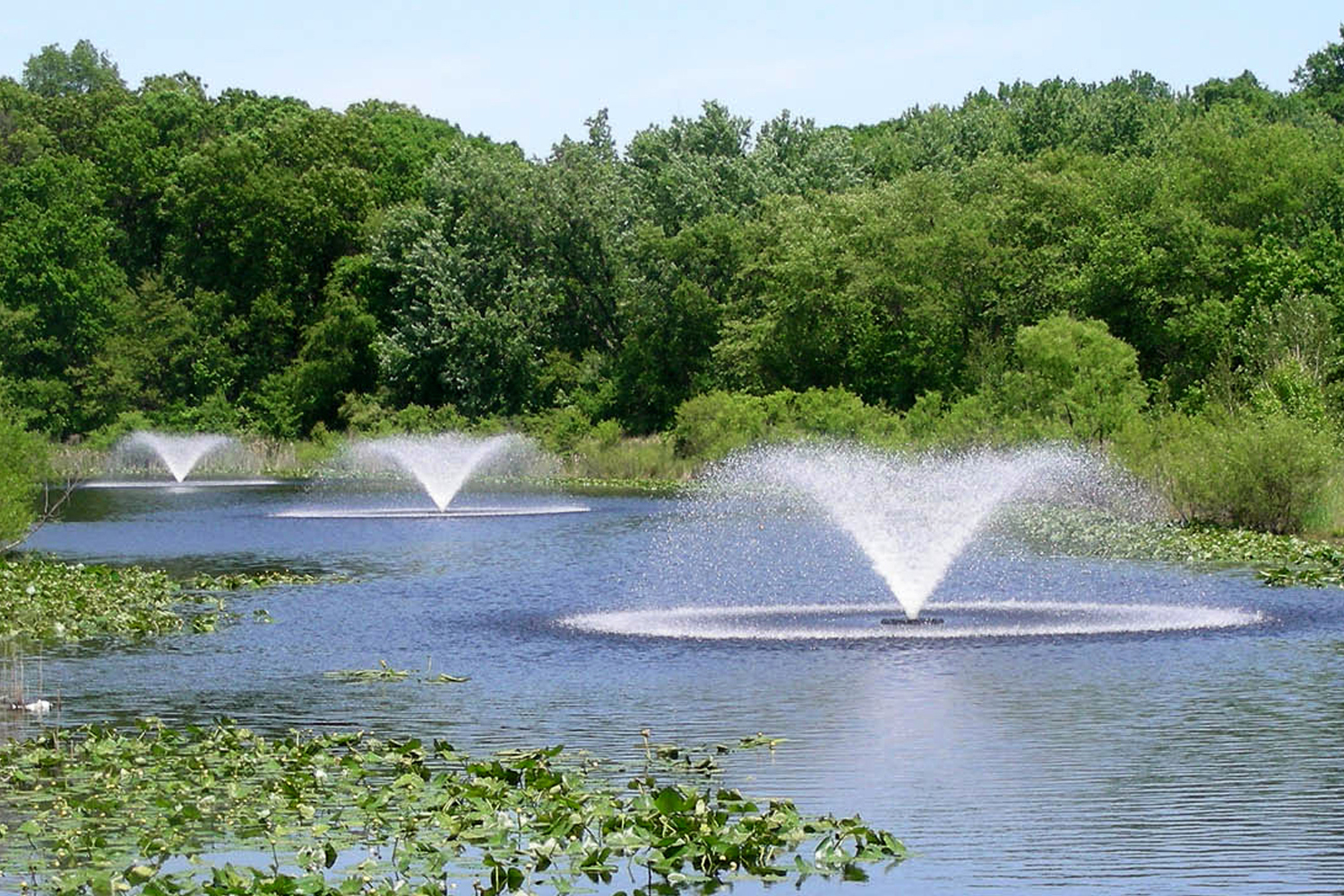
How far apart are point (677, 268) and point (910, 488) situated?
117 feet

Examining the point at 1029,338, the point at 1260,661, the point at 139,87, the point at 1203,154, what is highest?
the point at 139,87

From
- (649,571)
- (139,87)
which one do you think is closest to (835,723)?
(649,571)

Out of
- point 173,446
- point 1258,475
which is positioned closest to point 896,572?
point 1258,475

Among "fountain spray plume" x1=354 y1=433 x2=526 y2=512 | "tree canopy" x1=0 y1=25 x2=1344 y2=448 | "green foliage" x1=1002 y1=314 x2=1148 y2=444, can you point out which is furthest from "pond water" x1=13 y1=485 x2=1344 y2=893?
"fountain spray plume" x1=354 y1=433 x2=526 y2=512

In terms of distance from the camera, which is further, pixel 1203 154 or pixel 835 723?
Result: pixel 1203 154

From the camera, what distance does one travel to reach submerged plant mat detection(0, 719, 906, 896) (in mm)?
14969

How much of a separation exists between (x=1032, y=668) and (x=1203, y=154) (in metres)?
53.3

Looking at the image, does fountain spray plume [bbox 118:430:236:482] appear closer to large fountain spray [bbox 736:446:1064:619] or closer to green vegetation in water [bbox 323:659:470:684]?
large fountain spray [bbox 736:446:1064:619]

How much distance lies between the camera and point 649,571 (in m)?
41.9

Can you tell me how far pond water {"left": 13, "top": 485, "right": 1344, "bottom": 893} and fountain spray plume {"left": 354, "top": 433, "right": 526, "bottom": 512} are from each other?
34.8 meters

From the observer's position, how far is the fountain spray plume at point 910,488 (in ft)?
111

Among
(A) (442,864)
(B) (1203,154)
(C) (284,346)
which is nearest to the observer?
(A) (442,864)

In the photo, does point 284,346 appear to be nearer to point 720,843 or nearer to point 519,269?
point 519,269

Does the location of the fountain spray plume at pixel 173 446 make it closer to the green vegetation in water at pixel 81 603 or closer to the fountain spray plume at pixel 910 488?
the fountain spray plume at pixel 910 488
